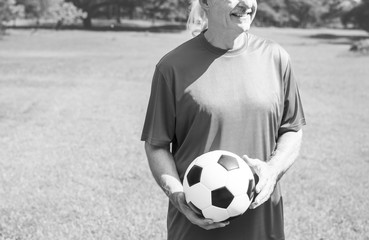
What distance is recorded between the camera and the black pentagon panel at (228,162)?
2.41 metres

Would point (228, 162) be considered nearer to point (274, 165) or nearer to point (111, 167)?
point (274, 165)

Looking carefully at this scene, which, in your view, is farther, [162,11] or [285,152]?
[162,11]

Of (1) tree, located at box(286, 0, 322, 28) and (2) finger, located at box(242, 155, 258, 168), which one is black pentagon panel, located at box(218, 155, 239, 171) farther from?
(1) tree, located at box(286, 0, 322, 28)

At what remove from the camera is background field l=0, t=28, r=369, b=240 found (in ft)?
19.1

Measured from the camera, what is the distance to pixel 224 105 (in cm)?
240

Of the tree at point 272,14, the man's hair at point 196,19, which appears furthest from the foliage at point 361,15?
the man's hair at point 196,19

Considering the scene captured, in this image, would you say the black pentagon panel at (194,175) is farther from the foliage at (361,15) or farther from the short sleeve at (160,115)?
the foliage at (361,15)

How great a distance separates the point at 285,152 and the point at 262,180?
245 millimetres

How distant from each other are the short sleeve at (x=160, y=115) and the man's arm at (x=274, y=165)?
1.23ft

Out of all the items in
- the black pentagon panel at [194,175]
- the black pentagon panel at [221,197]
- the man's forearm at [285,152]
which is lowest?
the black pentagon panel at [221,197]

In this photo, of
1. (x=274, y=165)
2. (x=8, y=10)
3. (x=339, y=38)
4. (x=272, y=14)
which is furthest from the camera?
(x=272, y=14)

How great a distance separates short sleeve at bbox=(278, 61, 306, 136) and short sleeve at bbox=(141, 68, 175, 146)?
52 cm

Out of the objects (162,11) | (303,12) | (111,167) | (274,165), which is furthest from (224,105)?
(303,12)

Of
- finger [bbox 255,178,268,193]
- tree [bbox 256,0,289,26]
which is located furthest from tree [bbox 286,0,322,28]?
finger [bbox 255,178,268,193]
